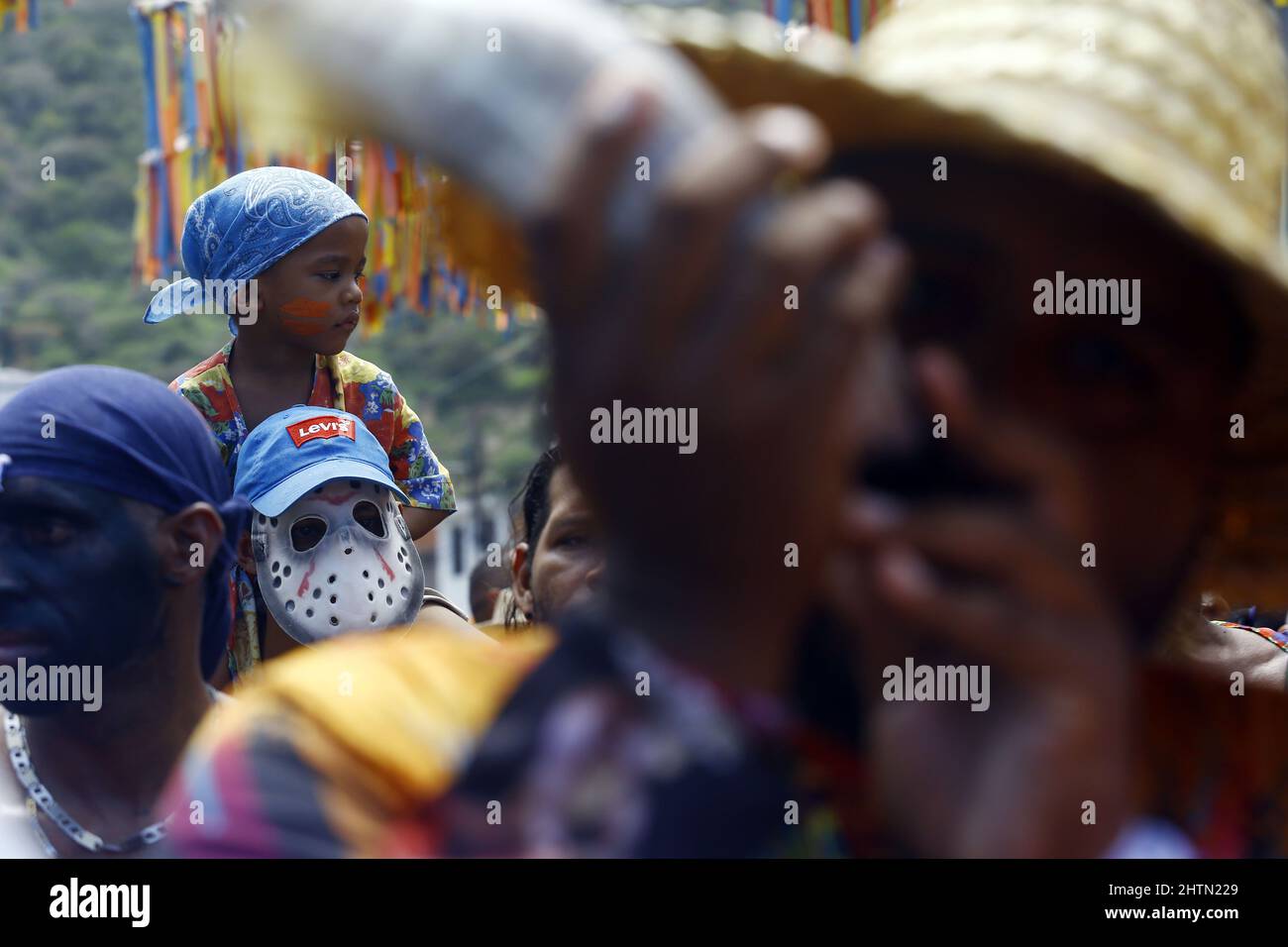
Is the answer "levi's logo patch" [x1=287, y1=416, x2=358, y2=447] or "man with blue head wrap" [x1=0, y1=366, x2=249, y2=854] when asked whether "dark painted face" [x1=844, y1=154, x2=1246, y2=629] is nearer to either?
"man with blue head wrap" [x1=0, y1=366, x2=249, y2=854]

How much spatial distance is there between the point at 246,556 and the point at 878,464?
2.97 meters

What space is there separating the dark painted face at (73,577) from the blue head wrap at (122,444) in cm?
4

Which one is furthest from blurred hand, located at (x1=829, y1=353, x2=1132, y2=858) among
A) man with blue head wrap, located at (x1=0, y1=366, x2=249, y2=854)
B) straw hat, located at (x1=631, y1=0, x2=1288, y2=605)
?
man with blue head wrap, located at (x1=0, y1=366, x2=249, y2=854)

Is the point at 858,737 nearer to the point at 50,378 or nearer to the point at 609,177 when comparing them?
the point at 609,177

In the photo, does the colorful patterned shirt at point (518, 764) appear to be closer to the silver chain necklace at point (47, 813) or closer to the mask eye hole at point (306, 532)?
the silver chain necklace at point (47, 813)

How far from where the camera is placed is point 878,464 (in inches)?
43.1

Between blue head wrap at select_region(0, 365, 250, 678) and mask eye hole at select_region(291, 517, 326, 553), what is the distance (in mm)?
720

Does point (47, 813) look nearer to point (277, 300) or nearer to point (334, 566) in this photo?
point (334, 566)

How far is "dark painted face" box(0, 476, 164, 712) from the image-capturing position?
2.64m

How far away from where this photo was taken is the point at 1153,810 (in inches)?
57.5

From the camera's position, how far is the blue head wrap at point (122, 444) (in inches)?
106

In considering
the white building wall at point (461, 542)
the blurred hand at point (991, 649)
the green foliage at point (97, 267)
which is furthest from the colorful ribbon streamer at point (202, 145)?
the green foliage at point (97, 267)

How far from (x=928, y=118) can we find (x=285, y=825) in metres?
0.75
